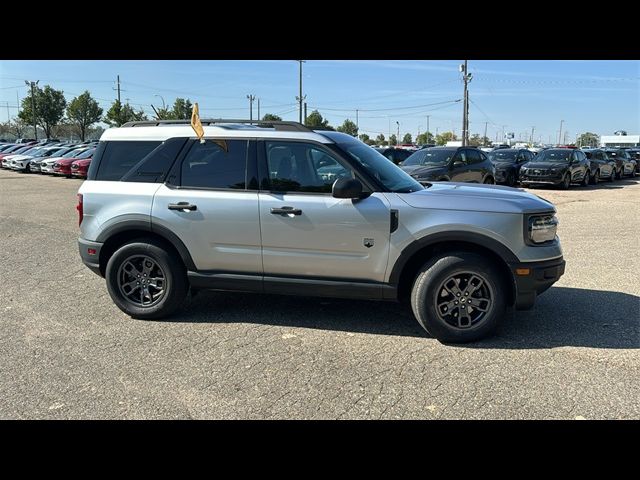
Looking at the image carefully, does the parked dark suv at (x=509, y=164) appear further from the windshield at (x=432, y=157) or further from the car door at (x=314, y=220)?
the car door at (x=314, y=220)

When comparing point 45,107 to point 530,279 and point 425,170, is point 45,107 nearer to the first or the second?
point 425,170

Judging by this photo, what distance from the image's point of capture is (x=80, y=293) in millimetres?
6008

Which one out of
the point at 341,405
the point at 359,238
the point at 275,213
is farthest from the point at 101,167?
the point at 341,405

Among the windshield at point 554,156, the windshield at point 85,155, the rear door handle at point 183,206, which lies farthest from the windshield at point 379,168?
the windshield at point 85,155

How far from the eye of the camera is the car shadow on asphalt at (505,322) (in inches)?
178

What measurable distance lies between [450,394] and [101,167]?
13.1 ft

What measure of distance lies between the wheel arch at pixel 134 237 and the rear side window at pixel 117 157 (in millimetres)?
531

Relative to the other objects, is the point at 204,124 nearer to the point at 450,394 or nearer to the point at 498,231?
the point at 498,231

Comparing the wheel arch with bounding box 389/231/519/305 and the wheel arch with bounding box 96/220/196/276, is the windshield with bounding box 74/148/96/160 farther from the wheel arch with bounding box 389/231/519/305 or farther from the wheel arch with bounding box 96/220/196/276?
the wheel arch with bounding box 389/231/519/305

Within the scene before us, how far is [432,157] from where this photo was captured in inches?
567

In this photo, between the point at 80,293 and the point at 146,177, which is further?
the point at 80,293
